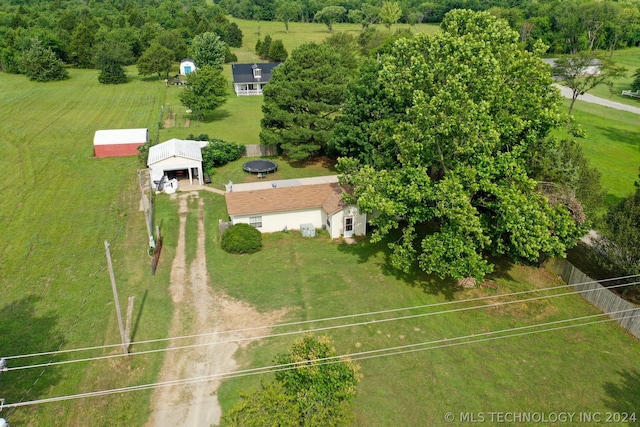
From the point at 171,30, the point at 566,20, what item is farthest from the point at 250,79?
the point at 566,20

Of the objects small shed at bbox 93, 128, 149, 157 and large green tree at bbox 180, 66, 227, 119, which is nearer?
small shed at bbox 93, 128, 149, 157

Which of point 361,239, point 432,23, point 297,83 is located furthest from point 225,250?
point 432,23

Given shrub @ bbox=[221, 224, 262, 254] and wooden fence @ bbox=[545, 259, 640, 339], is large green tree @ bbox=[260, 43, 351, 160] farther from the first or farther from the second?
wooden fence @ bbox=[545, 259, 640, 339]

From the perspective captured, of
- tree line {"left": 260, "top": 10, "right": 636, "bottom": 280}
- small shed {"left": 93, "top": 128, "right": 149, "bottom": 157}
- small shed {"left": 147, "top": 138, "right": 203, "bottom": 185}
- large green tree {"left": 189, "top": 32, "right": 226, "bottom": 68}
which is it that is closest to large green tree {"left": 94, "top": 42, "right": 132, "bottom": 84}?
large green tree {"left": 189, "top": 32, "right": 226, "bottom": 68}

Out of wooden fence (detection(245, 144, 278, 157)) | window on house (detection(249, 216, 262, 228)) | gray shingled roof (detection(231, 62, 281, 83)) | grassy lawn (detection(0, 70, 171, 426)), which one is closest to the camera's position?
grassy lawn (detection(0, 70, 171, 426))

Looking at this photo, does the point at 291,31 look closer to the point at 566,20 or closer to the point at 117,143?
the point at 566,20

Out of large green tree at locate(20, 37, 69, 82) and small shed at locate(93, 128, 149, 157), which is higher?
large green tree at locate(20, 37, 69, 82)
